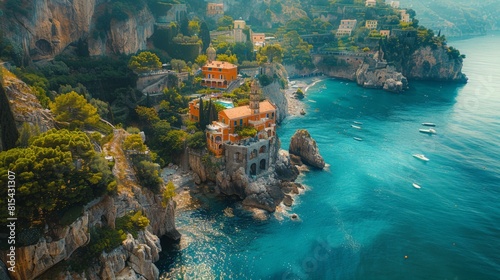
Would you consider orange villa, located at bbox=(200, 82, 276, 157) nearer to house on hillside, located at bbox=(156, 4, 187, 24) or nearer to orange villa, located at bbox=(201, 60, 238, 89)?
orange villa, located at bbox=(201, 60, 238, 89)

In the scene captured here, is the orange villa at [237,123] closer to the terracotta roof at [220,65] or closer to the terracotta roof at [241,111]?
the terracotta roof at [241,111]

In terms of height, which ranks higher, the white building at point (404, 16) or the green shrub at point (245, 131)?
the white building at point (404, 16)

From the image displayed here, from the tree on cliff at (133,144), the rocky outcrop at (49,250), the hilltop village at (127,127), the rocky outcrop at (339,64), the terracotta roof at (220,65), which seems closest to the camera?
the rocky outcrop at (49,250)

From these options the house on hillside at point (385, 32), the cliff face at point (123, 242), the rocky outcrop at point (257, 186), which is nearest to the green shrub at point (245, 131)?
the rocky outcrop at point (257, 186)

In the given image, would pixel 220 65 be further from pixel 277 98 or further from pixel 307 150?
pixel 307 150

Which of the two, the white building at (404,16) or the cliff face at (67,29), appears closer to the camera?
the cliff face at (67,29)

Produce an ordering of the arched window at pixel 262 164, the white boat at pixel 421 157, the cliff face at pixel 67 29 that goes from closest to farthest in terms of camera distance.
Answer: the cliff face at pixel 67 29, the arched window at pixel 262 164, the white boat at pixel 421 157
